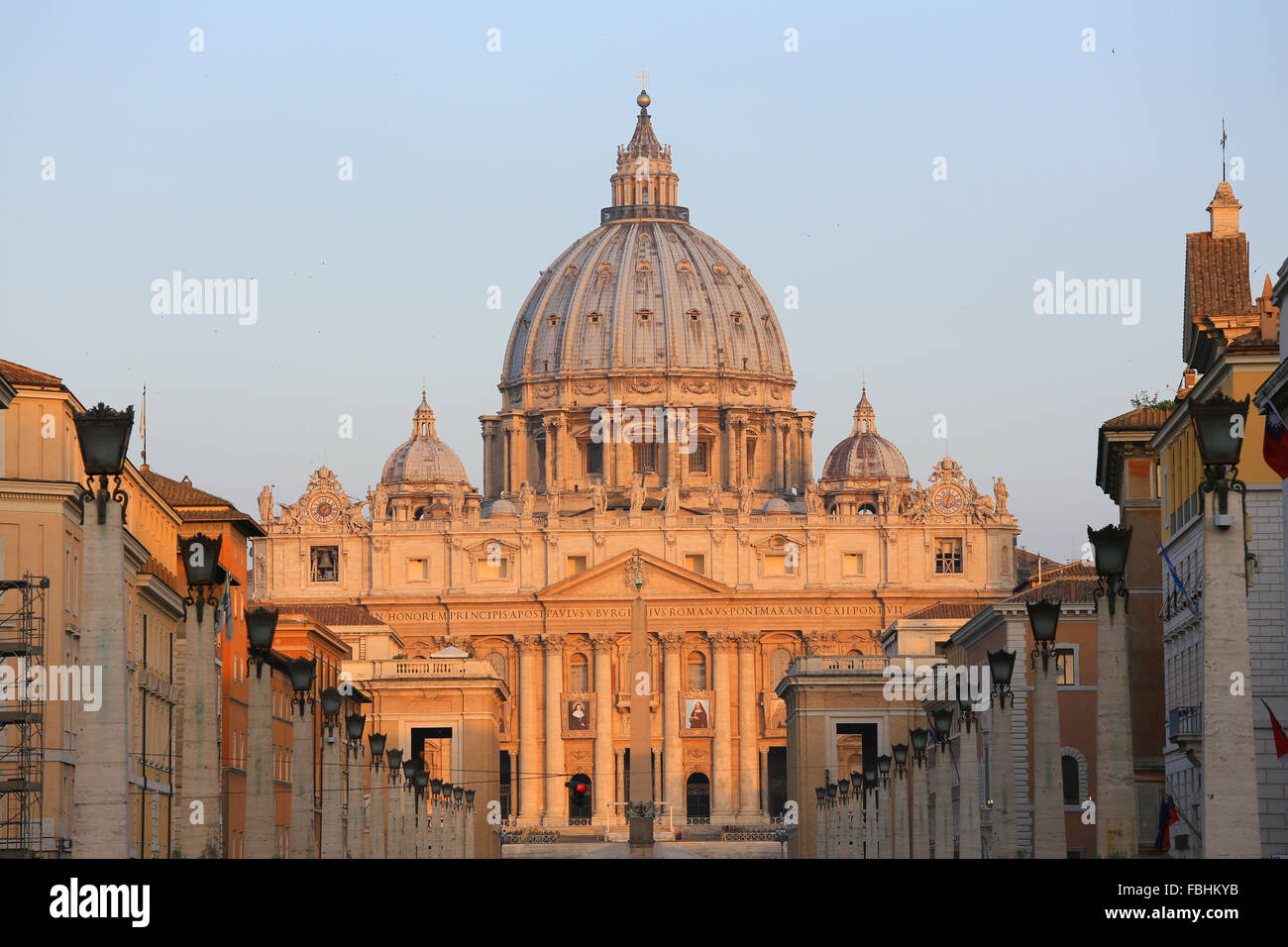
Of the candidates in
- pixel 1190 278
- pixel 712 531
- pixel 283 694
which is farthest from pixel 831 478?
pixel 1190 278

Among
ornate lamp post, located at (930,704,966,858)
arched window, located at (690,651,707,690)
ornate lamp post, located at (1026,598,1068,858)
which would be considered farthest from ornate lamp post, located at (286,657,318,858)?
arched window, located at (690,651,707,690)

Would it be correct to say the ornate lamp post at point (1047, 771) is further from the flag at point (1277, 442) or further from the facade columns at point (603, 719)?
the facade columns at point (603, 719)

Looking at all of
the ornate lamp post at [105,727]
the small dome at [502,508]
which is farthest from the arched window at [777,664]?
the ornate lamp post at [105,727]

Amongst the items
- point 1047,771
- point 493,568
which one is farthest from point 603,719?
point 1047,771

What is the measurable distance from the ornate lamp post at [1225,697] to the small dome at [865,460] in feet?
539

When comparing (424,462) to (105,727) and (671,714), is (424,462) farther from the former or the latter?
(105,727)

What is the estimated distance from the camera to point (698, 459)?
197000 mm

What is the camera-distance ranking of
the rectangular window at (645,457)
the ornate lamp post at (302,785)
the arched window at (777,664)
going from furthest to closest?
the rectangular window at (645,457), the arched window at (777,664), the ornate lamp post at (302,785)

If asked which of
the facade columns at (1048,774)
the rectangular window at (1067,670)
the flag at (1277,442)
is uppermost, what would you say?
the rectangular window at (1067,670)

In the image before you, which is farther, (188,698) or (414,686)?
(414,686)

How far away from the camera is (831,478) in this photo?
192 metres

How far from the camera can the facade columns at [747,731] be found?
163500 millimetres
